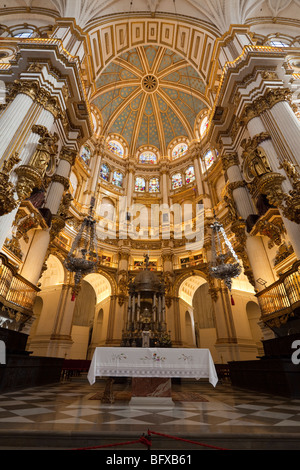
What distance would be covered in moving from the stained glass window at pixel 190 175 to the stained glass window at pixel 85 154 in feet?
31.8

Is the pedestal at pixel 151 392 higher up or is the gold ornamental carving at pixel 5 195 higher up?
the gold ornamental carving at pixel 5 195

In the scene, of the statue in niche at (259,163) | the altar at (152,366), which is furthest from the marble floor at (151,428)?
the statue in niche at (259,163)

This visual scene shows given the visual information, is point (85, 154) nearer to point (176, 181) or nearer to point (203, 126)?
point (176, 181)

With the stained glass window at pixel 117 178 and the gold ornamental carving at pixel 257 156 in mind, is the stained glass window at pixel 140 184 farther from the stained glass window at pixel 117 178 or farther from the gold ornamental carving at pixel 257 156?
the gold ornamental carving at pixel 257 156

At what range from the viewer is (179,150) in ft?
84.1

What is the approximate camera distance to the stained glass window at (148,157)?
2616 centimetres

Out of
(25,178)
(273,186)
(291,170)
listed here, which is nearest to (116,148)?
(25,178)

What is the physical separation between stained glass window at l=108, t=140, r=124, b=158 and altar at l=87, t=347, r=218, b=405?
2314cm

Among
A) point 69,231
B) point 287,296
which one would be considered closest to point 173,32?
point 69,231

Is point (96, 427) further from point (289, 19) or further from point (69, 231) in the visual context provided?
point (289, 19)

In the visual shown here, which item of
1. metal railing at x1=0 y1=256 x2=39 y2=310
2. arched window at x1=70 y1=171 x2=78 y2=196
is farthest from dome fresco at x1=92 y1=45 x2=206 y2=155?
metal railing at x1=0 y1=256 x2=39 y2=310

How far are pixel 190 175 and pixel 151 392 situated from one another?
20.7 metres

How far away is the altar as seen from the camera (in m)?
4.67

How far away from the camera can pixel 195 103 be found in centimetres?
2375
